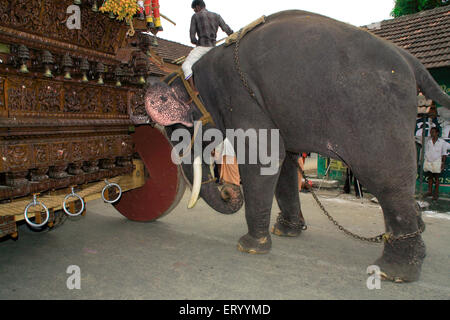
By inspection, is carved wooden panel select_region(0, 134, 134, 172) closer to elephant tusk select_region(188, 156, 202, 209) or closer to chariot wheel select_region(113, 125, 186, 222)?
chariot wheel select_region(113, 125, 186, 222)

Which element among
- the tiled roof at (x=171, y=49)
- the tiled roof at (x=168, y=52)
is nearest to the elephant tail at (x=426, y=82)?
the tiled roof at (x=168, y=52)

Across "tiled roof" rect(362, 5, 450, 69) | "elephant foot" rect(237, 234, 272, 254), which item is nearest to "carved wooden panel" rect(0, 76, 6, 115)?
"elephant foot" rect(237, 234, 272, 254)

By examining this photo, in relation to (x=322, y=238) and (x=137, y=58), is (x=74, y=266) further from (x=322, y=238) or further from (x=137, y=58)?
(x=322, y=238)

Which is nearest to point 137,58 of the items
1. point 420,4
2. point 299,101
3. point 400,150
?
point 299,101

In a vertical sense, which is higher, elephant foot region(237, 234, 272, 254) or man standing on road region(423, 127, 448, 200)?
man standing on road region(423, 127, 448, 200)

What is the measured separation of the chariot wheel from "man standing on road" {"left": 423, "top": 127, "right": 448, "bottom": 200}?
196 inches

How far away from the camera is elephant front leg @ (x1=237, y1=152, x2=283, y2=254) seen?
2.96 m

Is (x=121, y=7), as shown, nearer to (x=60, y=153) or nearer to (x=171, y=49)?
(x=60, y=153)

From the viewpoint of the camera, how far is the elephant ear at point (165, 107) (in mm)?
3166

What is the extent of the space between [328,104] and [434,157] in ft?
16.6

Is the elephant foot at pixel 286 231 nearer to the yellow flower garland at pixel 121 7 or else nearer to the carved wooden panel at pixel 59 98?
the carved wooden panel at pixel 59 98

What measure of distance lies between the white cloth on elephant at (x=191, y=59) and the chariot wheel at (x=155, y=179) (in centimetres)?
85

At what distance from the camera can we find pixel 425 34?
759 centimetres

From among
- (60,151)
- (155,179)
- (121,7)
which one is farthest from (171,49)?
(60,151)
